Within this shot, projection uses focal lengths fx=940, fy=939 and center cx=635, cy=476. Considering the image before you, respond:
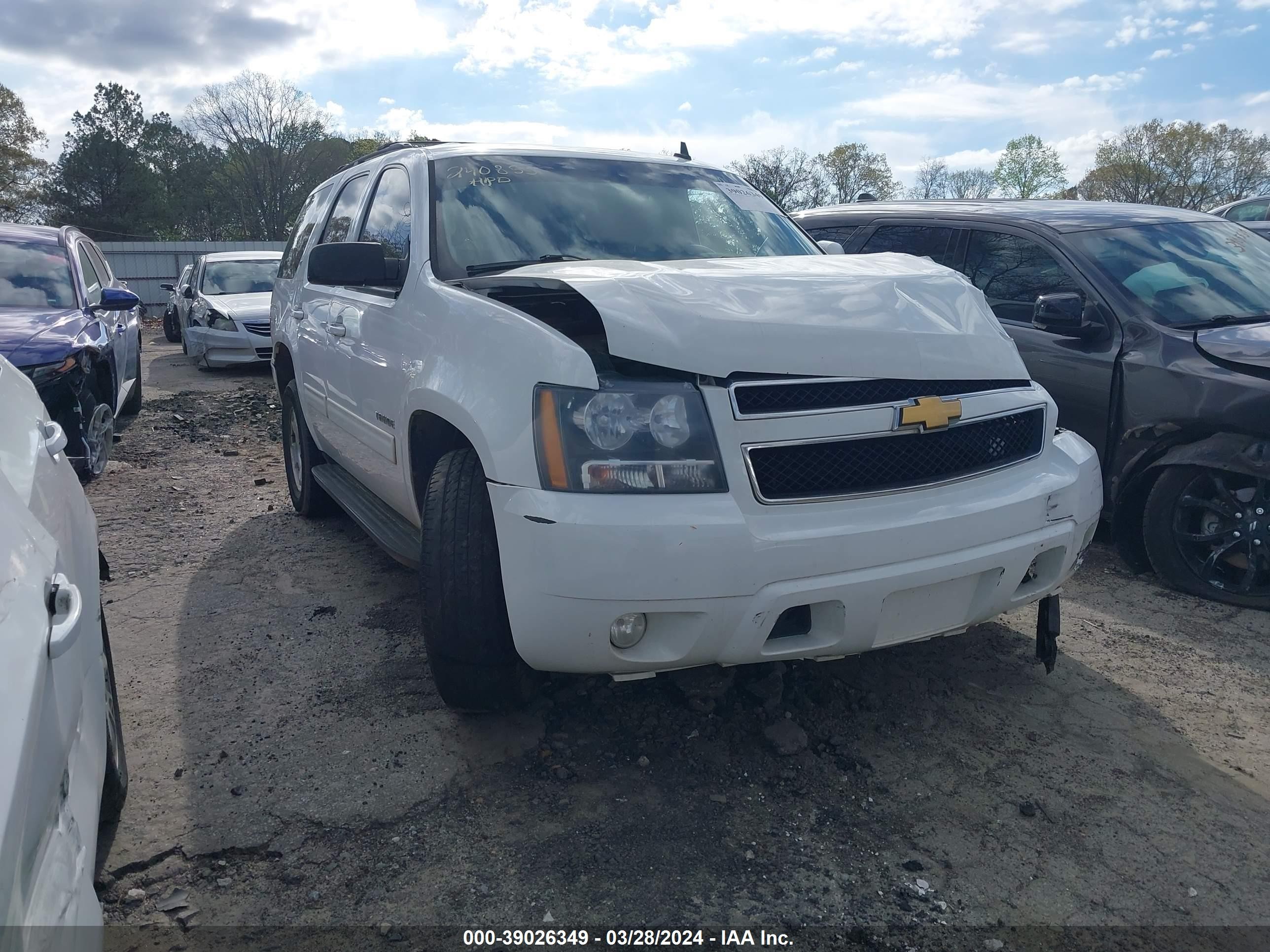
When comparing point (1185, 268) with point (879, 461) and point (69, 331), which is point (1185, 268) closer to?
point (879, 461)

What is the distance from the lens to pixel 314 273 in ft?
11.3

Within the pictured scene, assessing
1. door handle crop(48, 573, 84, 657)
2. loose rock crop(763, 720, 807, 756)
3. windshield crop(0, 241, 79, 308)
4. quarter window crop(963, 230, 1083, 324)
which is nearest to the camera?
door handle crop(48, 573, 84, 657)

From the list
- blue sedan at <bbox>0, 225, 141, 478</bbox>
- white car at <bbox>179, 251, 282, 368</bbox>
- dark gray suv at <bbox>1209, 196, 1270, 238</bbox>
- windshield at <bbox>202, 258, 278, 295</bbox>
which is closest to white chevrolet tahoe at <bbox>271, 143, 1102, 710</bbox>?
blue sedan at <bbox>0, 225, 141, 478</bbox>

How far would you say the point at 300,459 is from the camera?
541 cm

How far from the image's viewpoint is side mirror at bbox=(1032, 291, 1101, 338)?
4402 mm

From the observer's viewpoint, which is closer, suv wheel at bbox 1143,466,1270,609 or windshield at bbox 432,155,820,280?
windshield at bbox 432,155,820,280

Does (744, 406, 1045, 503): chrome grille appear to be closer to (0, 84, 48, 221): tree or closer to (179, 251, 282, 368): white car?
(179, 251, 282, 368): white car

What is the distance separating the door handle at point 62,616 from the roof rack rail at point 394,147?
9.31ft

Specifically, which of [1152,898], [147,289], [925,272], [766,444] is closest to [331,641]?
[766,444]

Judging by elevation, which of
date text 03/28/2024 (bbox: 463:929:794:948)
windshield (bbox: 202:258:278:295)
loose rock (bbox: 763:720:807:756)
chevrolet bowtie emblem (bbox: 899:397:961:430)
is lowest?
date text 03/28/2024 (bbox: 463:929:794:948)

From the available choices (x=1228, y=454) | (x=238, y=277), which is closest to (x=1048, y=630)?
(x=1228, y=454)

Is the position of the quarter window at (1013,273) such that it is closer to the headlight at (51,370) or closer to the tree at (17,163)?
the headlight at (51,370)

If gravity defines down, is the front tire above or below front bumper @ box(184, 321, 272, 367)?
below

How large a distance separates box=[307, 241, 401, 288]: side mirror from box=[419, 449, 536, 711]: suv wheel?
944 millimetres
